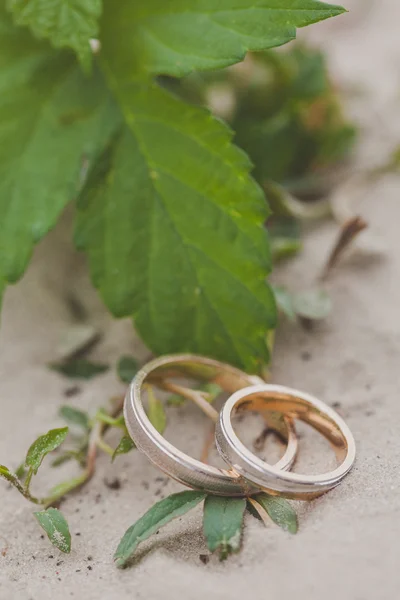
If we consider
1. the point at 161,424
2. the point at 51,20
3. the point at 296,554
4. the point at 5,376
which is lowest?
the point at 5,376

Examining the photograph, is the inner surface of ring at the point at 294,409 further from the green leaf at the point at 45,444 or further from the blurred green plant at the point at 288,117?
the blurred green plant at the point at 288,117

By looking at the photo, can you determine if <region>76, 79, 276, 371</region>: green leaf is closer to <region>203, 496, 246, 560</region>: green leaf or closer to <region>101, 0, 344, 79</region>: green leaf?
<region>101, 0, 344, 79</region>: green leaf

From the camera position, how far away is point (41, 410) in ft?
3.21

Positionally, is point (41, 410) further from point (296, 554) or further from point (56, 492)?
point (296, 554)

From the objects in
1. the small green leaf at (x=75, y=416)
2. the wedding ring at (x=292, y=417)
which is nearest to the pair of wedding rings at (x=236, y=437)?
the wedding ring at (x=292, y=417)

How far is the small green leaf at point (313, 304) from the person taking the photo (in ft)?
3.39

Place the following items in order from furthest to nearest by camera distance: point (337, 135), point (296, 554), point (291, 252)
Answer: point (337, 135) → point (291, 252) → point (296, 554)

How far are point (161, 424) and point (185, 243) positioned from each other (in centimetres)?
25

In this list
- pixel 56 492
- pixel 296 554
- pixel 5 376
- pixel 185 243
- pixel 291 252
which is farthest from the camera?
pixel 291 252

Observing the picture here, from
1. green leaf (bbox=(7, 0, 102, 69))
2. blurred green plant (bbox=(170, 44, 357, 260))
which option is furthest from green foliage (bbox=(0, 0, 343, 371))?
blurred green plant (bbox=(170, 44, 357, 260))

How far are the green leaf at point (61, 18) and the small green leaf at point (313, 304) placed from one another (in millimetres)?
482

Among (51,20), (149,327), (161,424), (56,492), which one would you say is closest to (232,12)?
(51,20)

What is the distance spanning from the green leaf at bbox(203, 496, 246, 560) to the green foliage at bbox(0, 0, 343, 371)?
0.26 meters

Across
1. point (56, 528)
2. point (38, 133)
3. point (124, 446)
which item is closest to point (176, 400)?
point (124, 446)
